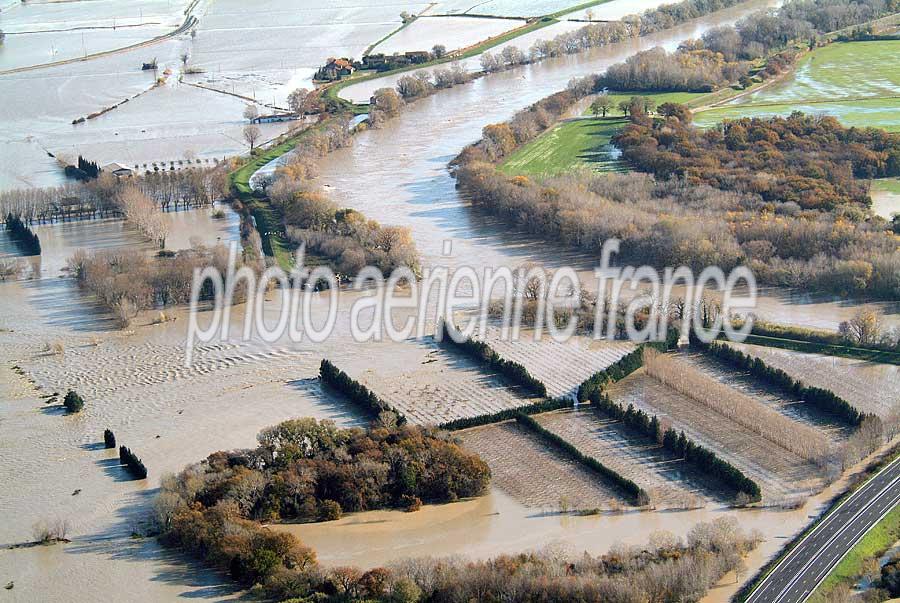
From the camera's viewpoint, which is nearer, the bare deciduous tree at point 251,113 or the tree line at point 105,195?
the tree line at point 105,195

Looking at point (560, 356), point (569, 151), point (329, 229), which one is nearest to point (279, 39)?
point (569, 151)

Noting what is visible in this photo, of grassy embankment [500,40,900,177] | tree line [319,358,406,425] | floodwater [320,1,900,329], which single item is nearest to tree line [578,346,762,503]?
tree line [319,358,406,425]

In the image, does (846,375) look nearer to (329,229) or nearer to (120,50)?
(329,229)

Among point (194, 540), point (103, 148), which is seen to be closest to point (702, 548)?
point (194, 540)

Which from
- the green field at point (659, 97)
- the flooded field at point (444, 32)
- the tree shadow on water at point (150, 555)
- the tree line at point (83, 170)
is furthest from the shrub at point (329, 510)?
the flooded field at point (444, 32)

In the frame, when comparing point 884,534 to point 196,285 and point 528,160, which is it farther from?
point 528,160

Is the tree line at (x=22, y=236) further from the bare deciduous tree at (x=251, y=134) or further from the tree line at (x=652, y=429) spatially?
the tree line at (x=652, y=429)
